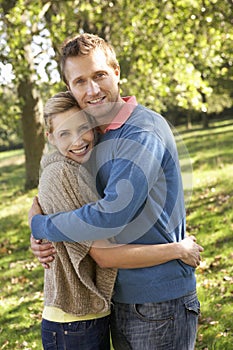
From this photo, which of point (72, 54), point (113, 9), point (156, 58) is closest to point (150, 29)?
point (156, 58)

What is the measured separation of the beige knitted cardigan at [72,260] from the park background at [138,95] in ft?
8.33

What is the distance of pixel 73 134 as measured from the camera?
2635 mm

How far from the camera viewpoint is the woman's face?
261cm

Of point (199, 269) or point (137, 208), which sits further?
point (199, 269)

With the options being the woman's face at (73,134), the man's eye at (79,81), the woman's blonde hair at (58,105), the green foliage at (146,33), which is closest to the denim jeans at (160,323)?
the woman's face at (73,134)

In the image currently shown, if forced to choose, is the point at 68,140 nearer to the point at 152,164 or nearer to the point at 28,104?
the point at 152,164

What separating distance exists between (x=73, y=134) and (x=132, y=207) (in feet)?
1.80

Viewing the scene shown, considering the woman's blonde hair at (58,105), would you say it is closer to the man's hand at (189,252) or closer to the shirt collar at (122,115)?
the shirt collar at (122,115)

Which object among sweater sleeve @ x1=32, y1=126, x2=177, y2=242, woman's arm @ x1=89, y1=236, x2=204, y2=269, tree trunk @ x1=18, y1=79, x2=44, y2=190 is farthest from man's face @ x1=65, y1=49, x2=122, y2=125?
tree trunk @ x1=18, y1=79, x2=44, y2=190

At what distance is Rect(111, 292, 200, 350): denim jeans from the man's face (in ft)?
3.05

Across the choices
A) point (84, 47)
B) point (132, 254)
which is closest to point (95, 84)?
point (84, 47)

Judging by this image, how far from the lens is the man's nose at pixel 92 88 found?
8.50 feet

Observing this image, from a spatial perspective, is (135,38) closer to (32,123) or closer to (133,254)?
(32,123)

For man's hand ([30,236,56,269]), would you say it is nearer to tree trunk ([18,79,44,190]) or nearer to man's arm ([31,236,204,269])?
man's arm ([31,236,204,269])
